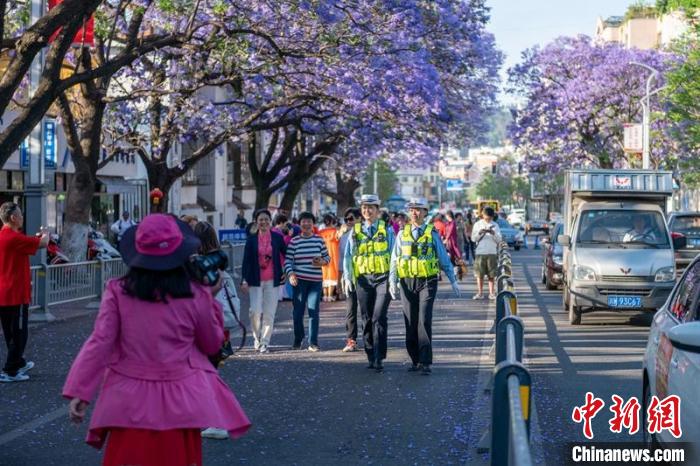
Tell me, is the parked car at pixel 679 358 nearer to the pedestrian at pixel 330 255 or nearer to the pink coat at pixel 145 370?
the pink coat at pixel 145 370

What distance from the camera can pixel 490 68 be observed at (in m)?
39.3

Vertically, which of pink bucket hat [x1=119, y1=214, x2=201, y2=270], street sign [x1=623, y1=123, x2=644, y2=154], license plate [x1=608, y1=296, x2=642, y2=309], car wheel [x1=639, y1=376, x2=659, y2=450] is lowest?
license plate [x1=608, y1=296, x2=642, y2=309]


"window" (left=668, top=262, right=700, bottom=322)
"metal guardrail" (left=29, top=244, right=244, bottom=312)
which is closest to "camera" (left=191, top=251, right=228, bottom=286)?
"window" (left=668, top=262, right=700, bottom=322)

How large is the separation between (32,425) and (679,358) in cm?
577

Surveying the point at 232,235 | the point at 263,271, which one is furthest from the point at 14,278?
the point at 232,235

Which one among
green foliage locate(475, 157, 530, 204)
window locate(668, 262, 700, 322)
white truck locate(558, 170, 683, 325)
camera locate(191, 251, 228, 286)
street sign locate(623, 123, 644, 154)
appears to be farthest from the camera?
green foliage locate(475, 157, 530, 204)

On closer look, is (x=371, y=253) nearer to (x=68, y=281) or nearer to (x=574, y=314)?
(x=574, y=314)

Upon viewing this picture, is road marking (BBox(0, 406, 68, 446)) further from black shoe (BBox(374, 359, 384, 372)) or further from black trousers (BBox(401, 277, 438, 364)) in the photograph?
black trousers (BBox(401, 277, 438, 364))

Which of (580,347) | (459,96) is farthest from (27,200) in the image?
(580,347)

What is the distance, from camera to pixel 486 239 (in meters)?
23.5

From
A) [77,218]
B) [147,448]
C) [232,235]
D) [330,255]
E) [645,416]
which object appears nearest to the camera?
[147,448]

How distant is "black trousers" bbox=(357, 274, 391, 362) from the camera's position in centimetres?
1312

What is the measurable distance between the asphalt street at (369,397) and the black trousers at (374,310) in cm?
29

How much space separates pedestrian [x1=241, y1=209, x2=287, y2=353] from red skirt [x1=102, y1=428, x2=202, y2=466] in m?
9.35
